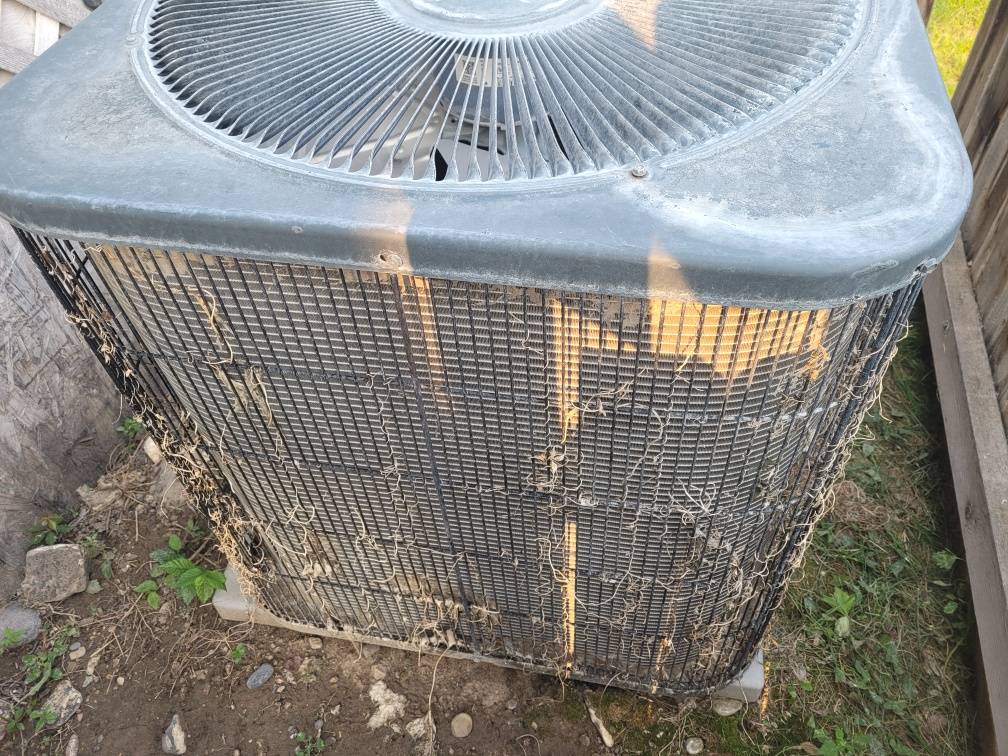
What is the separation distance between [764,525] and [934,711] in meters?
1.12

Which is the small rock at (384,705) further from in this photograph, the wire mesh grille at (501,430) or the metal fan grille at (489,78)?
the metal fan grille at (489,78)

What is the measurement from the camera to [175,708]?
2.27m

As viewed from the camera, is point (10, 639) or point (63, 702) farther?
point (10, 639)

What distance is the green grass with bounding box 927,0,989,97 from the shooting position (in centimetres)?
384

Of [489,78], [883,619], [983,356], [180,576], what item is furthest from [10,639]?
[983,356]

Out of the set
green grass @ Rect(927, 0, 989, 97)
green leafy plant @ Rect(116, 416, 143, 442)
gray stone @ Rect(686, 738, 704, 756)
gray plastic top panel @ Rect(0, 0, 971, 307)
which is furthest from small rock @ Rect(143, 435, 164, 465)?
green grass @ Rect(927, 0, 989, 97)

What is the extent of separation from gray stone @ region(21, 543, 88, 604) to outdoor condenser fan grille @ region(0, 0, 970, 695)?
973mm

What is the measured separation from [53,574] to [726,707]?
6.72 feet

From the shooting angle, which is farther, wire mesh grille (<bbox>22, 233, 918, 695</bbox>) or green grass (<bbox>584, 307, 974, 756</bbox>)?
green grass (<bbox>584, 307, 974, 756</bbox>)

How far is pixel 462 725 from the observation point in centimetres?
222

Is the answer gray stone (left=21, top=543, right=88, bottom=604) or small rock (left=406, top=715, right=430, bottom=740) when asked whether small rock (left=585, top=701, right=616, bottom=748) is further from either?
gray stone (left=21, top=543, right=88, bottom=604)

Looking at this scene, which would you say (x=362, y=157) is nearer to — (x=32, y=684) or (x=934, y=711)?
(x=32, y=684)

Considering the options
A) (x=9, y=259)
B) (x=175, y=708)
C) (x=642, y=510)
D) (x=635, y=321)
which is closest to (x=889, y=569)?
(x=642, y=510)

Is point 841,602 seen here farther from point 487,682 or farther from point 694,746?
point 487,682
